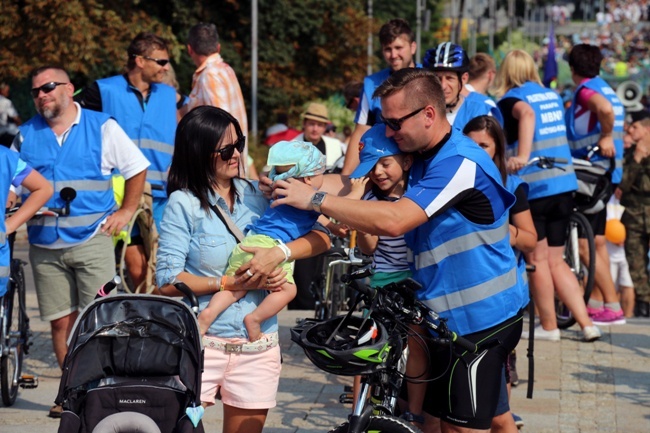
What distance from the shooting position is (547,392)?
8445 millimetres

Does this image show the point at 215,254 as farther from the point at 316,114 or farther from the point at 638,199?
the point at 638,199

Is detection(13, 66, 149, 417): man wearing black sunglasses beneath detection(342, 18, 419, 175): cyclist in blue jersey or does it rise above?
beneath

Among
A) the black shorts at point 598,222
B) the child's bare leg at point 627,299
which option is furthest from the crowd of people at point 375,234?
the child's bare leg at point 627,299

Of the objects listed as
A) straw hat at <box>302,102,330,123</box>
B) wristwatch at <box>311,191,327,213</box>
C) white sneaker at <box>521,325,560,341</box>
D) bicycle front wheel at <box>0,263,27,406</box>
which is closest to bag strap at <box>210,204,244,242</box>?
wristwatch at <box>311,191,327,213</box>

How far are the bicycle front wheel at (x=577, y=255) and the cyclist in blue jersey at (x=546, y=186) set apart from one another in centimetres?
64

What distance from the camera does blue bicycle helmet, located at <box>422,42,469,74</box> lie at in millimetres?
7504

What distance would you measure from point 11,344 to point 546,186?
412 cm

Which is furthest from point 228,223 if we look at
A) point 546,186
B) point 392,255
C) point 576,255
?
point 576,255

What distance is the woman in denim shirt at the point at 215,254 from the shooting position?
5254 millimetres

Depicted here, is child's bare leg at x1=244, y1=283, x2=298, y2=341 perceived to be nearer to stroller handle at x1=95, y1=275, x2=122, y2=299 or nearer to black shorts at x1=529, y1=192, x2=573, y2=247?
stroller handle at x1=95, y1=275, x2=122, y2=299

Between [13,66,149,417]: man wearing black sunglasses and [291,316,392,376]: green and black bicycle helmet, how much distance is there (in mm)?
3303

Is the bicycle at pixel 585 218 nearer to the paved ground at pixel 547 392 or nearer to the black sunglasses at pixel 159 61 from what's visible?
the paved ground at pixel 547 392

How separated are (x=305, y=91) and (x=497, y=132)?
36.0 m

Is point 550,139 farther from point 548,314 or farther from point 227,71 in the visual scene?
point 227,71
